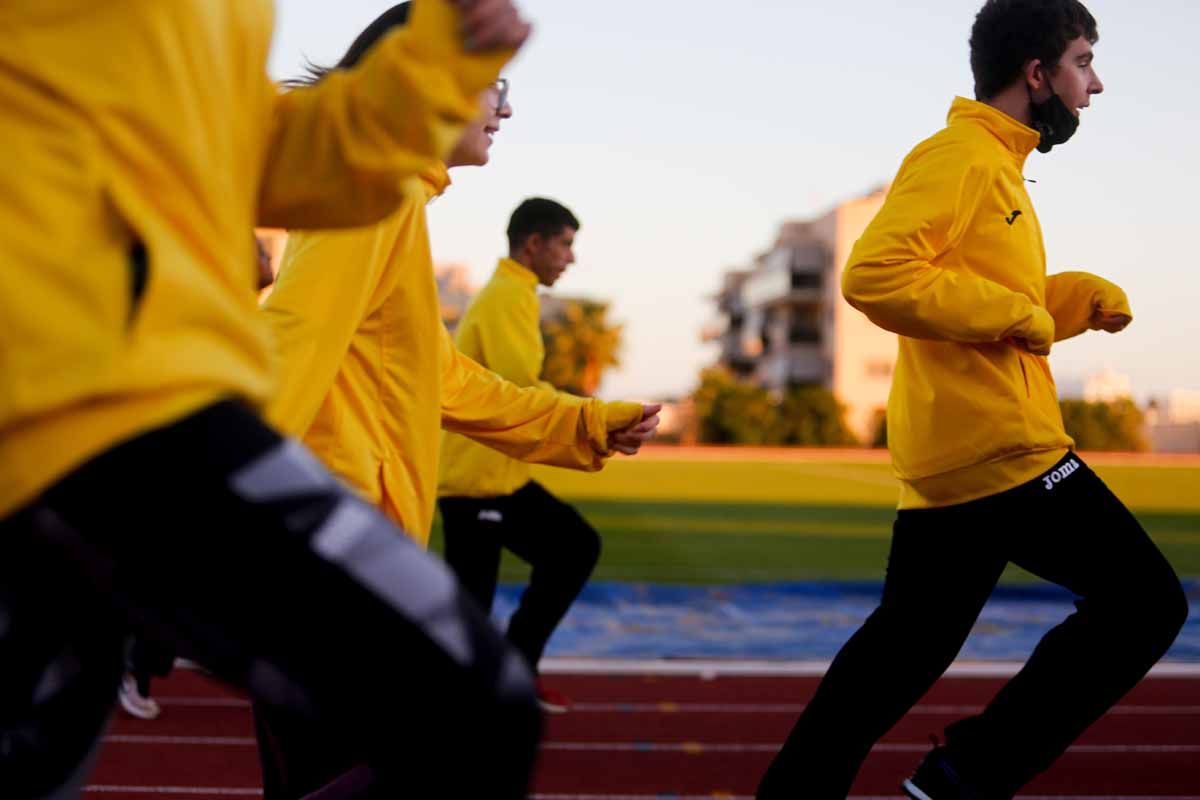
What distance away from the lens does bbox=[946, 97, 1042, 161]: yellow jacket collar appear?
350 centimetres

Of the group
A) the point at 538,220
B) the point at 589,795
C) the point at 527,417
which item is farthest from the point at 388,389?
the point at 538,220

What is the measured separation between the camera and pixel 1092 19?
3631 mm

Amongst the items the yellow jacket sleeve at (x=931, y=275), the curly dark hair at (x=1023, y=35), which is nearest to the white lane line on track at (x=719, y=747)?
the yellow jacket sleeve at (x=931, y=275)

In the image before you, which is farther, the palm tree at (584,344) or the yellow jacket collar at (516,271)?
the palm tree at (584,344)

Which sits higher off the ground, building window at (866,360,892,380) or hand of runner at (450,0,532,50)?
hand of runner at (450,0,532,50)

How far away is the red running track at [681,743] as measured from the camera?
183 inches

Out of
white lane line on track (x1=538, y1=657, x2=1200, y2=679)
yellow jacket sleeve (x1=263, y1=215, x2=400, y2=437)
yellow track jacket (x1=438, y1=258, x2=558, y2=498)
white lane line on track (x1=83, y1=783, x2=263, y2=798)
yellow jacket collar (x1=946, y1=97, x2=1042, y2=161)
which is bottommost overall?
white lane line on track (x1=538, y1=657, x2=1200, y2=679)

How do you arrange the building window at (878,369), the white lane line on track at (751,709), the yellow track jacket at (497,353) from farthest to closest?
1. the building window at (878,369)
2. the white lane line on track at (751,709)
3. the yellow track jacket at (497,353)

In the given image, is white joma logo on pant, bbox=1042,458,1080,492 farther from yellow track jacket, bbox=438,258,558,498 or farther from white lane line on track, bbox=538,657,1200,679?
white lane line on track, bbox=538,657,1200,679

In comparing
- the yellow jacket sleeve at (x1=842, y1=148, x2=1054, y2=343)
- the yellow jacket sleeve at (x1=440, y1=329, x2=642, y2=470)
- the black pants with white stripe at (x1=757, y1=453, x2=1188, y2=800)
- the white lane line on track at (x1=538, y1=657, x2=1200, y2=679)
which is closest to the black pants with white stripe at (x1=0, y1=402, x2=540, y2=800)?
the yellow jacket sleeve at (x1=440, y1=329, x2=642, y2=470)

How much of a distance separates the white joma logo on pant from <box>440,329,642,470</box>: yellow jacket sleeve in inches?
37.6

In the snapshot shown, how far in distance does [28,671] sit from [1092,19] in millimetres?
3001

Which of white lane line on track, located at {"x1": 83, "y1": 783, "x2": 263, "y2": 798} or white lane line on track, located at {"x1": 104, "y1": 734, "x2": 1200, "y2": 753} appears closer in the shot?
white lane line on track, located at {"x1": 83, "y1": 783, "x2": 263, "y2": 798}

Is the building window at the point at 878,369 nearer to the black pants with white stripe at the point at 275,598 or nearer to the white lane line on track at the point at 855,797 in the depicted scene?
the white lane line on track at the point at 855,797
